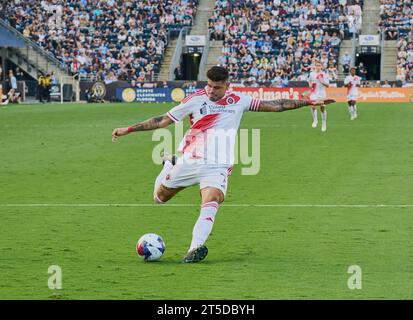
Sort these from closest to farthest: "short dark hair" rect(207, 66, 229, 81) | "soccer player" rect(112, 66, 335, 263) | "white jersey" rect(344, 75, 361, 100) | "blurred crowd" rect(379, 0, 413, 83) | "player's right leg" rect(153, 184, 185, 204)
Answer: "short dark hair" rect(207, 66, 229, 81), "soccer player" rect(112, 66, 335, 263), "player's right leg" rect(153, 184, 185, 204), "white jersey" rect(344, 75, 361, 100), "blurred crowd" rect(379, 0, 413, 83)

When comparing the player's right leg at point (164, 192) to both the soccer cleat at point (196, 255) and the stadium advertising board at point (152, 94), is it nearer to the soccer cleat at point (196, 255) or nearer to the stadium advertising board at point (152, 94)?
the soccer cleat at point (196, 255)

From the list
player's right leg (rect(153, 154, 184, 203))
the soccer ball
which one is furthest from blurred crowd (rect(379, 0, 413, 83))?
the soccer ball

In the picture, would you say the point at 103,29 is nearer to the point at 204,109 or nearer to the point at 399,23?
the point at 399,23

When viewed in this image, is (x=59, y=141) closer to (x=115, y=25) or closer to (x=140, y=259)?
(x=140, y=259)

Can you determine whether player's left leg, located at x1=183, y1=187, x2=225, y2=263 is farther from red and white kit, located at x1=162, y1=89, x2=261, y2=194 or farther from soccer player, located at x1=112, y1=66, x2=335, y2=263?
red and white kit, located at x1=162, y1=89, x2=261, y2=194

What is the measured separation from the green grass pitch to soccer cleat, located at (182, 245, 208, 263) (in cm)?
8

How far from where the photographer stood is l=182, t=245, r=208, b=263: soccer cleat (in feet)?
34.4

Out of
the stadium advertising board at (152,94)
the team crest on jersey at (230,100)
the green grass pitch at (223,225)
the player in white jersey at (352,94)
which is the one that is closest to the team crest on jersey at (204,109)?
the team crest on jersey at (230,100)

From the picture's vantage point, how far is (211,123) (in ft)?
37.2

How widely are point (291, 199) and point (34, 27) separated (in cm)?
5376

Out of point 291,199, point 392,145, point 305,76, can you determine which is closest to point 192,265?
point 291,199

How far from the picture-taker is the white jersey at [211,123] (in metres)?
11.3

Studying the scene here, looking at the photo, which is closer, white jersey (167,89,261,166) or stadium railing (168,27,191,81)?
white jersey (167,89,261,166)
